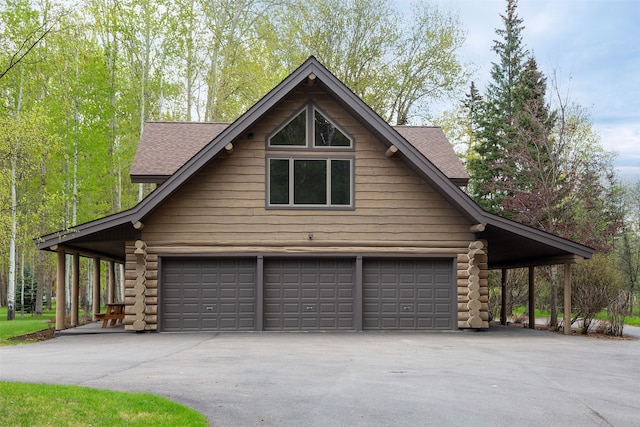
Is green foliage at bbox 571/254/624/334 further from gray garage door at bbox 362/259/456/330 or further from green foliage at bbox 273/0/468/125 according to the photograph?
green foliage at bbox 273/0/468/125

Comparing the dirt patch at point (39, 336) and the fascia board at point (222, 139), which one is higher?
the fascia board at point (222, 139)

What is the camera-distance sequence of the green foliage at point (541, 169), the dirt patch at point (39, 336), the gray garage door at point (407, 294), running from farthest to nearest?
the green foliage at point (541, 169)
the gray garage door at point (407, 294)
the dirt patch at point (39, 336)

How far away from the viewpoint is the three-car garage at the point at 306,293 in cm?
1841

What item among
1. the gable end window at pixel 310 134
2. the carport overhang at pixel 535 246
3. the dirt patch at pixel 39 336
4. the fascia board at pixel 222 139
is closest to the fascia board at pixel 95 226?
the fascia board at pixel 222 139

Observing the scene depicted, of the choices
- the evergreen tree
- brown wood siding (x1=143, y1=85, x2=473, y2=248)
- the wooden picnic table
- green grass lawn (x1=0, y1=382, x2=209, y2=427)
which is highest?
the evergreen tree

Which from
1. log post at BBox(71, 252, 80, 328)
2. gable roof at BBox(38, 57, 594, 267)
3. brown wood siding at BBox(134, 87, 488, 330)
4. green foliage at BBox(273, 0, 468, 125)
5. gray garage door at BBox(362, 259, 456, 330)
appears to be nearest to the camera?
gable roof at BBox(38, 57, 594, 267)

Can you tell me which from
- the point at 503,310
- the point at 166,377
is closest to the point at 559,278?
the point at 503,310

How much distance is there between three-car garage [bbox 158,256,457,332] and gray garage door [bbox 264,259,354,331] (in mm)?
27

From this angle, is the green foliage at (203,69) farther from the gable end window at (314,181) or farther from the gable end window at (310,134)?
the gable end window at (314,181)

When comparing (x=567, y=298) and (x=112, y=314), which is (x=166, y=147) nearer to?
(x=112, y=314)

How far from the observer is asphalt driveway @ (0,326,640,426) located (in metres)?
7.70

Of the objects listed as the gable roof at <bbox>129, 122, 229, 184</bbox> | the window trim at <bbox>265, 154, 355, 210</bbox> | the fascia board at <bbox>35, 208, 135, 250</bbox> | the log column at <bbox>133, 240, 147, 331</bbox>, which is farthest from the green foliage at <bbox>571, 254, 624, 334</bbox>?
the fascia board at <bbox>35, 208, 135, 250</bbox>

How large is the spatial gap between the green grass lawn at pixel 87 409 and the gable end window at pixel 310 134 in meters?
11.3

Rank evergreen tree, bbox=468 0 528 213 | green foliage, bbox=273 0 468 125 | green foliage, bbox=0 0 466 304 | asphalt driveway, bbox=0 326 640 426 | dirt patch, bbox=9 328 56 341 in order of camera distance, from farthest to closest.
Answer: evergreen tree, bbox=468 0 528 213 < green foliage, bbox=273 0 468 125 < green foliage, bbox=0 0 466 304 < dirt patch, bbox=9 328 56 341 < asphalt driveway, bbox=0 326 640 426
